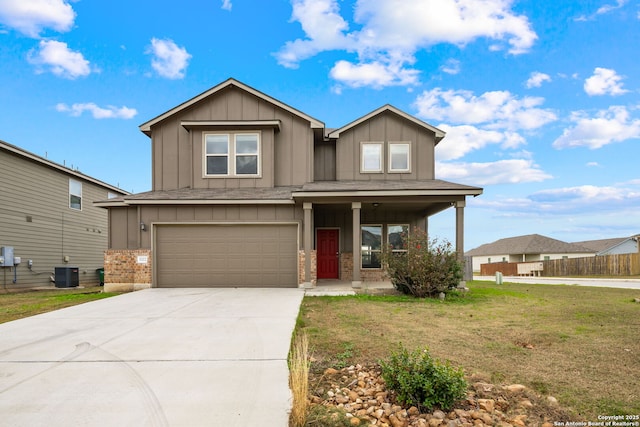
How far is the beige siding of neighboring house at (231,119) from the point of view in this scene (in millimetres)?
14516

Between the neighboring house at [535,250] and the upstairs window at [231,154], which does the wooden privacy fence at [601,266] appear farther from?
the upstairs window at [231,154]

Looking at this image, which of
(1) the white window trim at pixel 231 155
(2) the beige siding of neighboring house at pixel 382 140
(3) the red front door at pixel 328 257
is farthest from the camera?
(3) the red front door at pixel 328 257

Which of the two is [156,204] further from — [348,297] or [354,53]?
[354,53]

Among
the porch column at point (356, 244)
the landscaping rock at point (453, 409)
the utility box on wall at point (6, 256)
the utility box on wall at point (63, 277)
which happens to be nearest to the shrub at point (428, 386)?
the landscaping rock at point (453, 409)

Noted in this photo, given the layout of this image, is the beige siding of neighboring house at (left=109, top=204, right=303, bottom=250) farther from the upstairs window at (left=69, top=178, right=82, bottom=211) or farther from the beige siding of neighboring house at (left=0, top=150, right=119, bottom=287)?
the upstairs window at (left=69, top=178, right=82, bottom=211)

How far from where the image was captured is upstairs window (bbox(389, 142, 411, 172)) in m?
15.1

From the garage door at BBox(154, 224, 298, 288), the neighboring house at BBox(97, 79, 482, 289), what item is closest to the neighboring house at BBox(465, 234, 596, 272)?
the neighboring house at BBox(97, 79, 482, 289)

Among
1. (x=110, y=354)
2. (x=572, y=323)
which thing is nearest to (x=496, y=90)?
(x=572, y=323)

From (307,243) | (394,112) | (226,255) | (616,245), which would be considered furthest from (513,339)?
(616,245)

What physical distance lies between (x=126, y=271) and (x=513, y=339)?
11963 mm

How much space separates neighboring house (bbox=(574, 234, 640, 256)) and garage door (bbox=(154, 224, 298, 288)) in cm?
3385

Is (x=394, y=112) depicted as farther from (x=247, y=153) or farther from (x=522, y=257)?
(x=522, y=257)

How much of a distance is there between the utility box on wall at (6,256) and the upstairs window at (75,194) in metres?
4.18

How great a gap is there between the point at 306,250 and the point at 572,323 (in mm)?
7283
